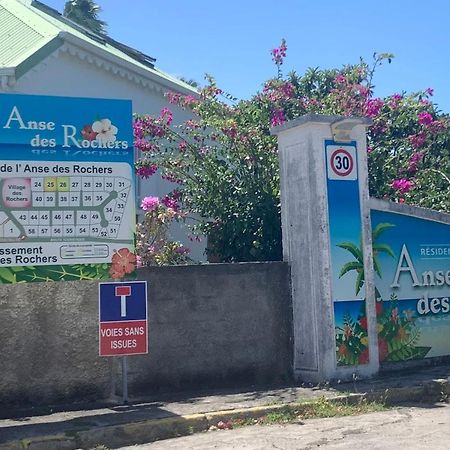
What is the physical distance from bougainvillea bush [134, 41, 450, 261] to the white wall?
3622mm

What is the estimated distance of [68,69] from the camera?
55.9ft

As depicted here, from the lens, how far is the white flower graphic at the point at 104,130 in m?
8.42

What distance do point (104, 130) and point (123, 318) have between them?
2229 millimetres

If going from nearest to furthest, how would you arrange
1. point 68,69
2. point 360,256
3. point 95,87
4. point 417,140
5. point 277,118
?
point 360,256 → point 277,118 → point 417,140 → point 68,69 → point 95,87

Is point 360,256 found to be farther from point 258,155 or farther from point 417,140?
point 417,140

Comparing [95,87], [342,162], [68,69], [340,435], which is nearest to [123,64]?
[95,87]

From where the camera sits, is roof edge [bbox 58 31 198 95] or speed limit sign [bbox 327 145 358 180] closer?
speed limit sign [bbox 327 145 358 180]

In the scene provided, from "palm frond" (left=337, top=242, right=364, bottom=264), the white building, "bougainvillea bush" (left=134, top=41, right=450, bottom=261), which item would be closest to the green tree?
the white building

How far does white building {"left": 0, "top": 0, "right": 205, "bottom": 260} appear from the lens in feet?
52.1

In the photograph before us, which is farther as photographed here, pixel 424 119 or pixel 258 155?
pixel 424 119

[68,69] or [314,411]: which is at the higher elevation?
[68,69]

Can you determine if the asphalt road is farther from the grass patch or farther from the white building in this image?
the white building

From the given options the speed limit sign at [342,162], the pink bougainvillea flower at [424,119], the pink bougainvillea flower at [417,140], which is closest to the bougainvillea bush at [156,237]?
the speed limit sign at [342,162]

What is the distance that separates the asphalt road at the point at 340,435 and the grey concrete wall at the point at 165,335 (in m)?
1.62
